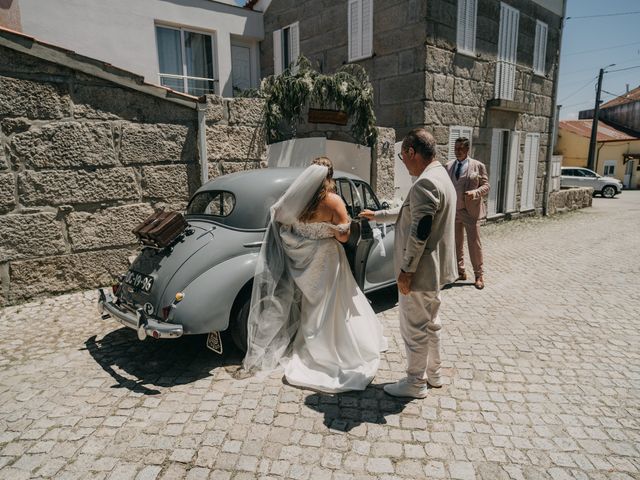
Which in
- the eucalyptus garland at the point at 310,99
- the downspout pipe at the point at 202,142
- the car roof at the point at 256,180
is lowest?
the car roof at the point at 256,180

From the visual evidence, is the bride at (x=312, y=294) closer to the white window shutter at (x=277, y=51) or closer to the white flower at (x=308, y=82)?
the white flower at (x=308, y=82)

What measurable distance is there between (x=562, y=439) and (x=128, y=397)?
308 centimetres

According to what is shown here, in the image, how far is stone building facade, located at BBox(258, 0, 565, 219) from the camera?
899cm

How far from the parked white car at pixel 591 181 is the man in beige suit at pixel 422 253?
73.7ft

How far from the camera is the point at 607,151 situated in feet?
98.5

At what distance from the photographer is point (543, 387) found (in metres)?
3.25

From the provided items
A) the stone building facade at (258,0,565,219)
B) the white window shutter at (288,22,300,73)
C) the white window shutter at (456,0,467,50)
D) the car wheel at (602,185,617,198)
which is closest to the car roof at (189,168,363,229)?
the stone building facade at (258,0,565,219)

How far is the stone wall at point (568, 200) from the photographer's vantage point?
13608 mm

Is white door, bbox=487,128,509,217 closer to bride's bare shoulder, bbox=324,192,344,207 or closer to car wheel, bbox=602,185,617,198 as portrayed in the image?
bride's bare shoulder, bbox=324,192,344,207

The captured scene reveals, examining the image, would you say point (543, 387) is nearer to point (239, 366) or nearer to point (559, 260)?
point (239, 366)

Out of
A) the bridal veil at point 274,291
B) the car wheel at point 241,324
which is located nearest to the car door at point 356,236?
the bridal veil at point 274,291

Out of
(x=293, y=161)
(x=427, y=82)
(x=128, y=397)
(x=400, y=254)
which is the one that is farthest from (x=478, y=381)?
(x=427, y=82)

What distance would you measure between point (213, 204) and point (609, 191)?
24.4 meters

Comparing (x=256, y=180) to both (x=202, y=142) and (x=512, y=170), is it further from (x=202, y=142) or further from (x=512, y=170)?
(x=512, y=170)
